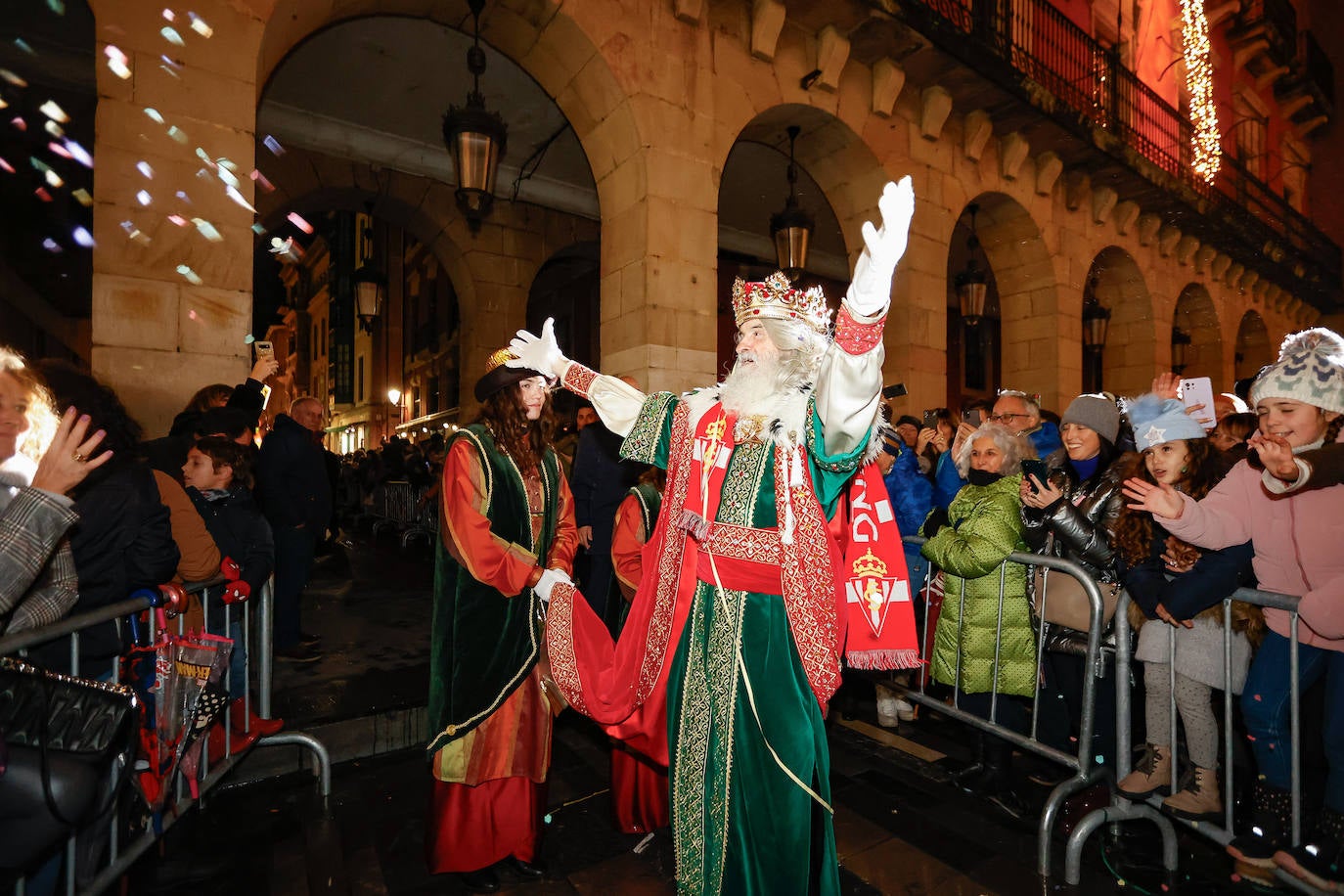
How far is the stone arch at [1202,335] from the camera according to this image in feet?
46.0

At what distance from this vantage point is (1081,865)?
9.98ft

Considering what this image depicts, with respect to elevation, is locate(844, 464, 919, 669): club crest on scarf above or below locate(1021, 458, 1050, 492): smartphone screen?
below

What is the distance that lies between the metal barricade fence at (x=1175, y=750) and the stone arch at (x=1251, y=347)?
57.9 ft

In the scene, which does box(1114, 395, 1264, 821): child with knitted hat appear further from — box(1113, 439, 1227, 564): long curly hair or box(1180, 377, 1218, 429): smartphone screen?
box(1180, 377, 1218, 429): smartphone screen

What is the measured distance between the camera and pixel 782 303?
2.37m

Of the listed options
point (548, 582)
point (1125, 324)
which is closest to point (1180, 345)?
point (1125, 324)

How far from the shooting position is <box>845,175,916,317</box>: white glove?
1.70m

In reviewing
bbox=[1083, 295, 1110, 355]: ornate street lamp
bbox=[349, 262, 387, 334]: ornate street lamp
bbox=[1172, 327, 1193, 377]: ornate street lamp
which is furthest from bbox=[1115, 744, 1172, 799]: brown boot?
bbox=[1172, 327, 1193, 377]: ornate street lamp

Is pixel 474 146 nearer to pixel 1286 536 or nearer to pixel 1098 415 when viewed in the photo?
pixel 1098 415

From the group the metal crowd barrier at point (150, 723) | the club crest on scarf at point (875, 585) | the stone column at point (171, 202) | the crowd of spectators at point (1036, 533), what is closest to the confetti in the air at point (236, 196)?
the stone column at point (171, 202)

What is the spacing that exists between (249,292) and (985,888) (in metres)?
5.51

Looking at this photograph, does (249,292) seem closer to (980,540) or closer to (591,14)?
(591,14)

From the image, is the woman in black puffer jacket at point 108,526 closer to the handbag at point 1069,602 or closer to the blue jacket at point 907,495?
the handbag at point 1069,602

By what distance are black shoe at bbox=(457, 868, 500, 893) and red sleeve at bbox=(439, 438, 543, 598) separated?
3.77ft
